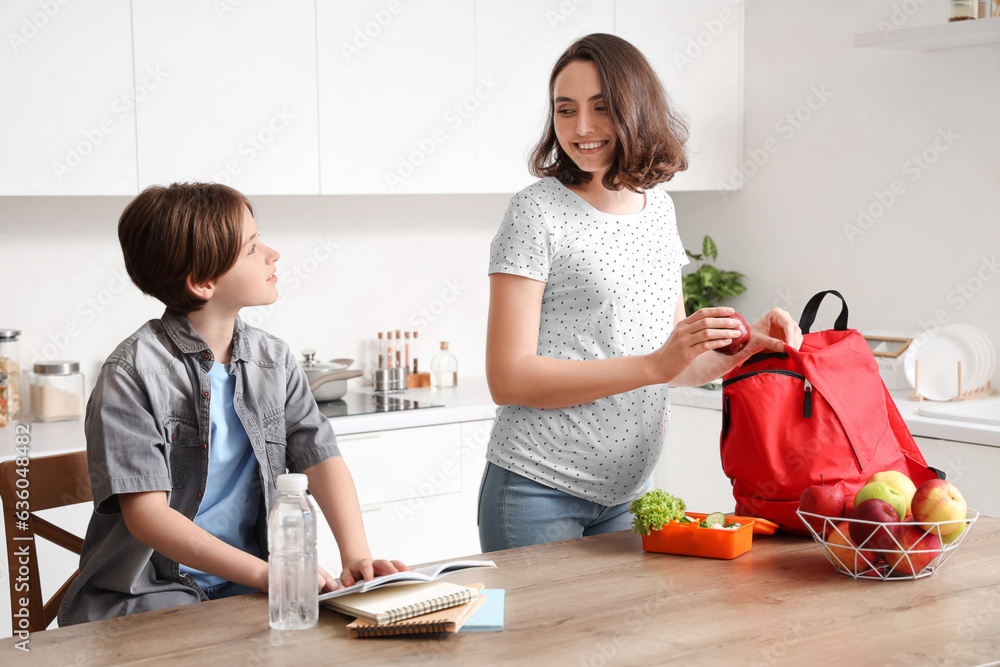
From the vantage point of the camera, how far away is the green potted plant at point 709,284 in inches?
144

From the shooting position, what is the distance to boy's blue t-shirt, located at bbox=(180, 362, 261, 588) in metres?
1.47

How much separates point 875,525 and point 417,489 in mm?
1774

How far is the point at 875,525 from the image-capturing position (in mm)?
1290

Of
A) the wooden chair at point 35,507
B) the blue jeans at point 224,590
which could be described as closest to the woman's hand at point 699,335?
the blue jeans at point 224,590

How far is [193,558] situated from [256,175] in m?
1.65

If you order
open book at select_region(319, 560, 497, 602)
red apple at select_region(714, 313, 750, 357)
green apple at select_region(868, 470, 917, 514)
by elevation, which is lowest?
open book at select_region(319, 560, 497, 602)

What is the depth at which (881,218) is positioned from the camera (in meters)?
3.23

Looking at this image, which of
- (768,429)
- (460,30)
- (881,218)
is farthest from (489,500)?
(881,218)

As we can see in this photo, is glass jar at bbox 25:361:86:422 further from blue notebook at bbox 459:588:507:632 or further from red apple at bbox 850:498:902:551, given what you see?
red apple at bbox 850:498:902:551

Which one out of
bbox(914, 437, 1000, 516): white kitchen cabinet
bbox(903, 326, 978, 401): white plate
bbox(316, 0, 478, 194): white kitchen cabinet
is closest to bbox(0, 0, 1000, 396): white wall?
bbox(903, 326, 978, 401): white plate

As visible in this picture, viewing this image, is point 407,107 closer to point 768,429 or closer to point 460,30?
point 460,30

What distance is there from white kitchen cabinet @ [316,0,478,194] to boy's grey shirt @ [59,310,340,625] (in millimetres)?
1477

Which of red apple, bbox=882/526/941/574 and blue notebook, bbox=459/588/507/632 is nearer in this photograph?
blue notebook, bbox=459/588/507/632

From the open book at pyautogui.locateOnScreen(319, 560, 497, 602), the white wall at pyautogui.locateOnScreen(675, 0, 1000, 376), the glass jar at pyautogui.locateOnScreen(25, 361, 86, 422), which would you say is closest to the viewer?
the open book at pyautogui.locateOnScreen(319, 560, 497, 602)
